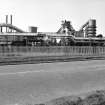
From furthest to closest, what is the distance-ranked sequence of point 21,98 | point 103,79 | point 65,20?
1. point 65,20
2. point 103,79
3. point 21,98

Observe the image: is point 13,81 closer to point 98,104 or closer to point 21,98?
point 21,98

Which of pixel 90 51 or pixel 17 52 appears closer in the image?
pixel 17 52

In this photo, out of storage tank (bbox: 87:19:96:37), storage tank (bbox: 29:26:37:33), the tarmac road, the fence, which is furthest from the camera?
storage tank (bbox: 29:26:37:33)

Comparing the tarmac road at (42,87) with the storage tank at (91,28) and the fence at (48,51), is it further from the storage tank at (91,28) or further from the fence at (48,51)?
the storage tank at (91,28)

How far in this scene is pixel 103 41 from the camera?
77.8 m

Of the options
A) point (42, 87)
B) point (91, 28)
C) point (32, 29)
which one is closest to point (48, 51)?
point (42, 87)

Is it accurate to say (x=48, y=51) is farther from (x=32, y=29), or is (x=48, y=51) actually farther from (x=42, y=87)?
(x=32, y=29)

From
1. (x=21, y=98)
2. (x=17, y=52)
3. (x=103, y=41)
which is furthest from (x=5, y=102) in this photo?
(x=103, y=41)

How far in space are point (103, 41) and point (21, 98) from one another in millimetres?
74049

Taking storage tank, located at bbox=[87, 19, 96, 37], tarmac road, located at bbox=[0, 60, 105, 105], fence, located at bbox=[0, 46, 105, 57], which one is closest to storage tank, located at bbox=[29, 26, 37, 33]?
storage tank, located at bbox=[87, 19, 96, 37]

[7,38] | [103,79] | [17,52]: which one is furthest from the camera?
[7,38]

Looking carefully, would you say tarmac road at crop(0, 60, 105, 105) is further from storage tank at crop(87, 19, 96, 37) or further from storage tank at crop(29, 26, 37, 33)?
storage tank at crop(29, 26, 37, 33)

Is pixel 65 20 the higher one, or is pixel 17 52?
pixel 65 20

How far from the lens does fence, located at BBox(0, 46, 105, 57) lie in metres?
31.7
